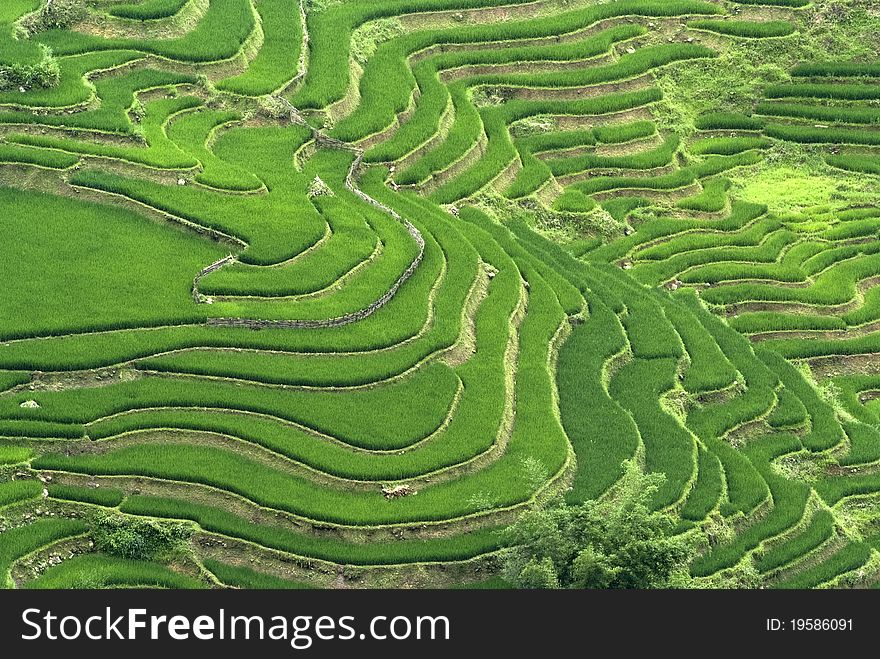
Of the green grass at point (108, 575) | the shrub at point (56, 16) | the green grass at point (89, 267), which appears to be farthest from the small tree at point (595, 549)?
the shrub at point (56, 16)

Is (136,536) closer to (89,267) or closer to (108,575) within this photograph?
(108,575)

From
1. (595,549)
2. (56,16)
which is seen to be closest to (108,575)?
(595,549)

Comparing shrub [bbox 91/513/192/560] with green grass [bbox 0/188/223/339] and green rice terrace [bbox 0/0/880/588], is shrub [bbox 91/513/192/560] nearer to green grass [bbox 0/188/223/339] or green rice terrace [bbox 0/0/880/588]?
green rice terrace [bbox 0/0/880/588]

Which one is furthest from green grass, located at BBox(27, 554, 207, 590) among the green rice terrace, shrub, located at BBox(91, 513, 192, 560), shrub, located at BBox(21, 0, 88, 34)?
shrub, located at BBox(21, 0, 88, 34)

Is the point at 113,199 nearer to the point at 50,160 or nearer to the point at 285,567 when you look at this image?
the point at 50,160

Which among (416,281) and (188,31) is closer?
(416,281)

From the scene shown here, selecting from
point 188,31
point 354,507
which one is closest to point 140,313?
point 354,507

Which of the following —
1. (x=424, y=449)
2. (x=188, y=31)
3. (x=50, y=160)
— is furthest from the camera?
(x=188, y=31)

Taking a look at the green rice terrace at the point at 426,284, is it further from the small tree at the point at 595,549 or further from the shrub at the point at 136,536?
the small tree at the point at 595,549
